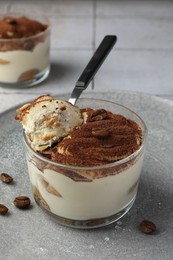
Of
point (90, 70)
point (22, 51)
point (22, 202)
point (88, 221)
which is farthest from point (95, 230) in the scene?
point (22, 51)

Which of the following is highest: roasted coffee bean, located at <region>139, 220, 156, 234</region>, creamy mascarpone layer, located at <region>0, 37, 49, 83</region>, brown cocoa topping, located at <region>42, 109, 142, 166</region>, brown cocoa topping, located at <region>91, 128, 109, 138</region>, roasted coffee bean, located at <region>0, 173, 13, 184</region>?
brown cocoa topping, located at <region>91, 128, 109, 138</region>

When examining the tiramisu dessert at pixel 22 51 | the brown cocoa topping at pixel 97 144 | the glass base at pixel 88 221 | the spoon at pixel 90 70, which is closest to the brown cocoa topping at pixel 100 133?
the brown cocoa topping at pixel 97 144

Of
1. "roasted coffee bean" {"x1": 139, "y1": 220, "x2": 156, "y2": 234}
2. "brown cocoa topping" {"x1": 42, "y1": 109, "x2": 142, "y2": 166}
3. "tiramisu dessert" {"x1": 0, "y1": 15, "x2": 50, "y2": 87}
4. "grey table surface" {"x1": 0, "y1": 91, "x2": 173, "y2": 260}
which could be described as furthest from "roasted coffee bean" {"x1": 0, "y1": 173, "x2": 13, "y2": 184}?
"tiramisu dessert" {"x1": 0, "y1": 15, "x2": 50, "y2": 87}

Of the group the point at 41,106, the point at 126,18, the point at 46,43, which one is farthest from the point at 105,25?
the point at 41,106

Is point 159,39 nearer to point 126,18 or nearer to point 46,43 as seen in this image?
point 126,18

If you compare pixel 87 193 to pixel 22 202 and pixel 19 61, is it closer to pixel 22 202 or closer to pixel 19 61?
pixel 22 202

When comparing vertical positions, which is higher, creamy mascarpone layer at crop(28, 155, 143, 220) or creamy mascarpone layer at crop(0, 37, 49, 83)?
creamy mascarpone layer at crop(28, 155, 143, 220)

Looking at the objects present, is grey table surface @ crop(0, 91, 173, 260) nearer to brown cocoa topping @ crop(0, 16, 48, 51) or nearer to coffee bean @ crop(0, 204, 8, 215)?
coffee bean @ crop(0, 204, 8, 215)

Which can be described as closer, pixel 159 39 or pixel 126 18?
pixel 159 39
